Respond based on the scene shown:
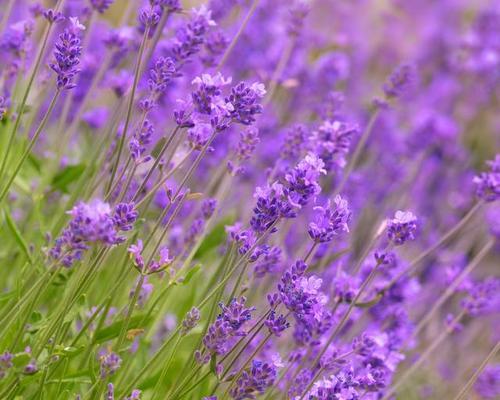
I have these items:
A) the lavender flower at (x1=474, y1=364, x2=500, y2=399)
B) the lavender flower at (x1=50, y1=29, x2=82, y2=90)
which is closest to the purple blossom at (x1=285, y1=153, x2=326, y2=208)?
the lavender flower at (x1=50, y1=29, x2=82, y2=90)

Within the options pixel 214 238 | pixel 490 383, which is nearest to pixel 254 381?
pixel 214 238

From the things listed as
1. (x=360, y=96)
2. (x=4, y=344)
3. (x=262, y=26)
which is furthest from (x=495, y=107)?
(x=4, y=344)

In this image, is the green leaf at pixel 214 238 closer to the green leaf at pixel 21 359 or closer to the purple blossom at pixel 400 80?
the purple blossom at pixel 400 80

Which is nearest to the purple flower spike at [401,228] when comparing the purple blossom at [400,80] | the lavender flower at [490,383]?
the purple blossom at [400,80]

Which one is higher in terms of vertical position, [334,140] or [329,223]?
[334,140]

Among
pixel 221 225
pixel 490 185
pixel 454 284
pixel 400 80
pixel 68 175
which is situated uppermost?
pixel 400 80

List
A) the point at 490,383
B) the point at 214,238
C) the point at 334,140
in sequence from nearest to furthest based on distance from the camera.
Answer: the point at 334,140
the point at 214,238
the point at 490,383

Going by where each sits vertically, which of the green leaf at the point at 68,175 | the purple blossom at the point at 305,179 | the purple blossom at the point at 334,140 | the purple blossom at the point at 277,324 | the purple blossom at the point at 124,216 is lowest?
the purple blossom at the point at 124,216

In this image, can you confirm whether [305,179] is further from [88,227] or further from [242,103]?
[88,227]
